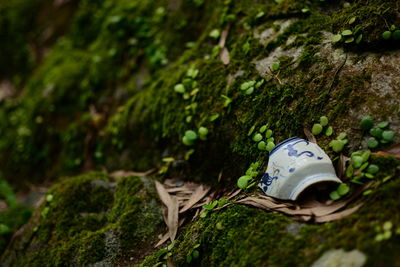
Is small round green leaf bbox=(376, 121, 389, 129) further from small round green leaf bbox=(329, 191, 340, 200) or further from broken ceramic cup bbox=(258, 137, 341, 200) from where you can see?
small round green leaf bbox=(329, 191, 340, 200)

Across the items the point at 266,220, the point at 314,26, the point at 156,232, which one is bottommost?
the point at 156,232

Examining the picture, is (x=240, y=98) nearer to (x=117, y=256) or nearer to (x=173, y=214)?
(x=173, y=214)

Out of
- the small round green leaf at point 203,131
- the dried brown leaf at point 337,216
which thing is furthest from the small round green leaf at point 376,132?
the small round green leaf at point 203,131

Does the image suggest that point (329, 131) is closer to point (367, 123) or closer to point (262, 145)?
point (367, 123)

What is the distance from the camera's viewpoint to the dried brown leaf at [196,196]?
2624mm

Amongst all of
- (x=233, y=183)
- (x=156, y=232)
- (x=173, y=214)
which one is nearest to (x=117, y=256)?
(x=156, y=232)

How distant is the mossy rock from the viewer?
250 centimetres

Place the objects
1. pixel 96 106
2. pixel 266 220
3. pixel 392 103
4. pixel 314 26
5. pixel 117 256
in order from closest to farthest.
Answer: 1. pixel 266 220
2. pixel 392 103
3. pixel 117 256
4. pixel 314 26
5. pixel 96 106

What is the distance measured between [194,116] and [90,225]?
1.31m

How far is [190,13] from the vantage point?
400 centimetres

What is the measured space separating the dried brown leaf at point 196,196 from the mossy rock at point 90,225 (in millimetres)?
236

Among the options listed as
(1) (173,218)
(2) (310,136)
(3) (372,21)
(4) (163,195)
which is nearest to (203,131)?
(4) (163,195)

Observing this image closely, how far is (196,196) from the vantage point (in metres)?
2.71

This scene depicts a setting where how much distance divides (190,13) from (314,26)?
5.74 ft
